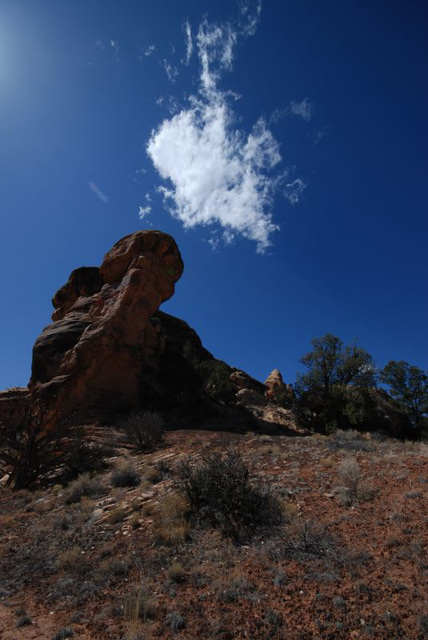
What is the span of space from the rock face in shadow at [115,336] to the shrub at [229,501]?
15232 millimetres

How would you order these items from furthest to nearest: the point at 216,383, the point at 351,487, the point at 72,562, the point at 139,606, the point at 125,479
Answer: the point at 216,383 → the point at 125,479 → the point at 351,487 → the point at 72,562 → the point at 139,606

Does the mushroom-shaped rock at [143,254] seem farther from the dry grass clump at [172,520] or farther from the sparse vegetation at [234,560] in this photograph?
the dry grass clump at [172,520]

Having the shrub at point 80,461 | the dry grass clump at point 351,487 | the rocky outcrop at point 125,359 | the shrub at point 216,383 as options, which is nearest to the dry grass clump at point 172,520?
the dry grass clump at point 351,487

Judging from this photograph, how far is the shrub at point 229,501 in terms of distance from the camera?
21.2ft

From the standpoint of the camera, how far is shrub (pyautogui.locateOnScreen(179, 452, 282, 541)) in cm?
647

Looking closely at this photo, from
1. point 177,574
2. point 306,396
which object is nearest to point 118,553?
point 177,574

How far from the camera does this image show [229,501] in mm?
6984

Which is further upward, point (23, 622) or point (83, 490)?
point (83, 490)

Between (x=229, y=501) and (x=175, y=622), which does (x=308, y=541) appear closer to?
(x=229, y=501)

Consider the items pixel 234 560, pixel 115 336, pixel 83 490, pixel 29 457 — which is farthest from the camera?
pixel 115 336

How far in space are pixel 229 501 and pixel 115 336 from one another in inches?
721

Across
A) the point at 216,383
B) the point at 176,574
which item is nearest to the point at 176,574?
the point at 176,574

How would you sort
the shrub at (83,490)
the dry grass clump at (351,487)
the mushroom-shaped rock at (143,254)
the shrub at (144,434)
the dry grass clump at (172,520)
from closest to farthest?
the dry grass clump at (172,520), the dry grass clump at (351,487), the shrub at (83,490), the shrub at (144,434), the mushroom-shaped rock at (143,254)

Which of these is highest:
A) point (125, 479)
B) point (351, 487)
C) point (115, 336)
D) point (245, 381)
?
point (245, 381)
